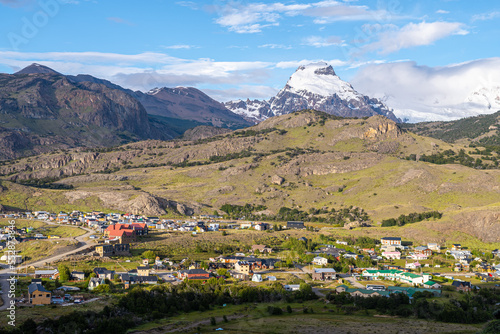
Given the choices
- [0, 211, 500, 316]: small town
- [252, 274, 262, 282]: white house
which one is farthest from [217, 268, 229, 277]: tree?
[252, 274, 262, 282]: white house

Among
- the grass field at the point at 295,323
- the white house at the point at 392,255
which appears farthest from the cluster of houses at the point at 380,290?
the white house at the point at 392,255

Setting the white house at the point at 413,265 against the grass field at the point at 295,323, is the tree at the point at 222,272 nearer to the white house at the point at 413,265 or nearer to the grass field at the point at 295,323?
the grass field at the point at 295,323

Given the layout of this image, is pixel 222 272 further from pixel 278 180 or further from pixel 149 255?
pixel 278 180

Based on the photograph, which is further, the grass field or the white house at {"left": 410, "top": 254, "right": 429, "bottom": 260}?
the white house at {"left": 410, "top": 254, "right": 429, "bottom": 260}

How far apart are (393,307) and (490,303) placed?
595 inches

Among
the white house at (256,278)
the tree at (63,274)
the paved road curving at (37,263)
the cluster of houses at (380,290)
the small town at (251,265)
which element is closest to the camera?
the paved road curving at (37,263)

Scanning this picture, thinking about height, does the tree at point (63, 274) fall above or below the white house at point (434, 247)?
above

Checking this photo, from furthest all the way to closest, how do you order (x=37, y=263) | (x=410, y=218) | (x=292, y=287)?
(x=410, y=218) < (x=37, y=263) < (x=292, y=287)

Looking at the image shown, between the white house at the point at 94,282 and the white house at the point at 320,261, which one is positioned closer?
the white house at the point at 94,282

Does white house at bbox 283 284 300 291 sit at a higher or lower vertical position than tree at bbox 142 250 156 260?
lower

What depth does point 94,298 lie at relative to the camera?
6281 cm

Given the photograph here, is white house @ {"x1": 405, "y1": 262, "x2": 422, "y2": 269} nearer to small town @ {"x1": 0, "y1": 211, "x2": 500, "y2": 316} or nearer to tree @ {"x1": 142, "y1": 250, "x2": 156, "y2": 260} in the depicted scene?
small town @ {"x1": 0, "y1": 211, "x2": 500, "y2": 316}

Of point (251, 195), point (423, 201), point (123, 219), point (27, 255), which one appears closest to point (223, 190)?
point (251, 195)

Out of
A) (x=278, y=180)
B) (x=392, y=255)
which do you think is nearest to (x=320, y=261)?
(x=392, y=255)
